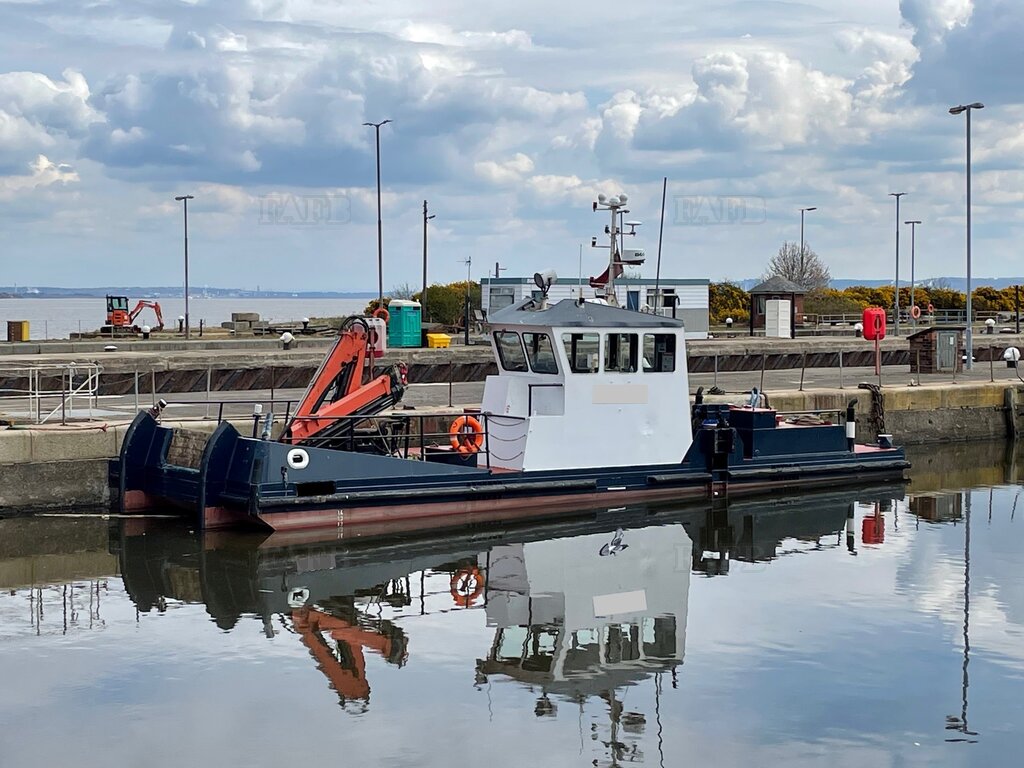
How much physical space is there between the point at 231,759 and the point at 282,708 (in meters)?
1.08

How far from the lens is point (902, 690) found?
10328mm

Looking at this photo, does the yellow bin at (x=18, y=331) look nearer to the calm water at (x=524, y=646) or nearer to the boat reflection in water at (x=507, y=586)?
the calm water at (x=524, y=646)

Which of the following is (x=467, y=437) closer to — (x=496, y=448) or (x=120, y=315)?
(x=496, y=448)

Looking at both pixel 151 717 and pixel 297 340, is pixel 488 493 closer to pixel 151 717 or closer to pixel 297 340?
pixel 151 717

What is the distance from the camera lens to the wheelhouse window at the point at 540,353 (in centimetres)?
1706

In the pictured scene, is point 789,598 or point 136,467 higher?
point 136,467

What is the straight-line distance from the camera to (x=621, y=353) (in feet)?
56.9

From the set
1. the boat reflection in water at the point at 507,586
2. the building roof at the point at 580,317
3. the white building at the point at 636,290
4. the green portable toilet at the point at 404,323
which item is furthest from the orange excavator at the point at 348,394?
the white building at the point at 636,290

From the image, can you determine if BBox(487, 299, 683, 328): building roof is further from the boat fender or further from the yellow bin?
the yellow bin

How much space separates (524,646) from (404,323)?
80.5ft

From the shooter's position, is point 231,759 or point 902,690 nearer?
point 231,759

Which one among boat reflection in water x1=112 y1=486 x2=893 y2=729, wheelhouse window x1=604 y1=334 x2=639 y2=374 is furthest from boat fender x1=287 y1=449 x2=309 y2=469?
wheelhouse window x1=604 y1=334 x2=639 y2=374

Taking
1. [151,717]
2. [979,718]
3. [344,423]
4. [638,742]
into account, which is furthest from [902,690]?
[344,423]

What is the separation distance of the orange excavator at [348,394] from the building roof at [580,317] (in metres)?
1.71
